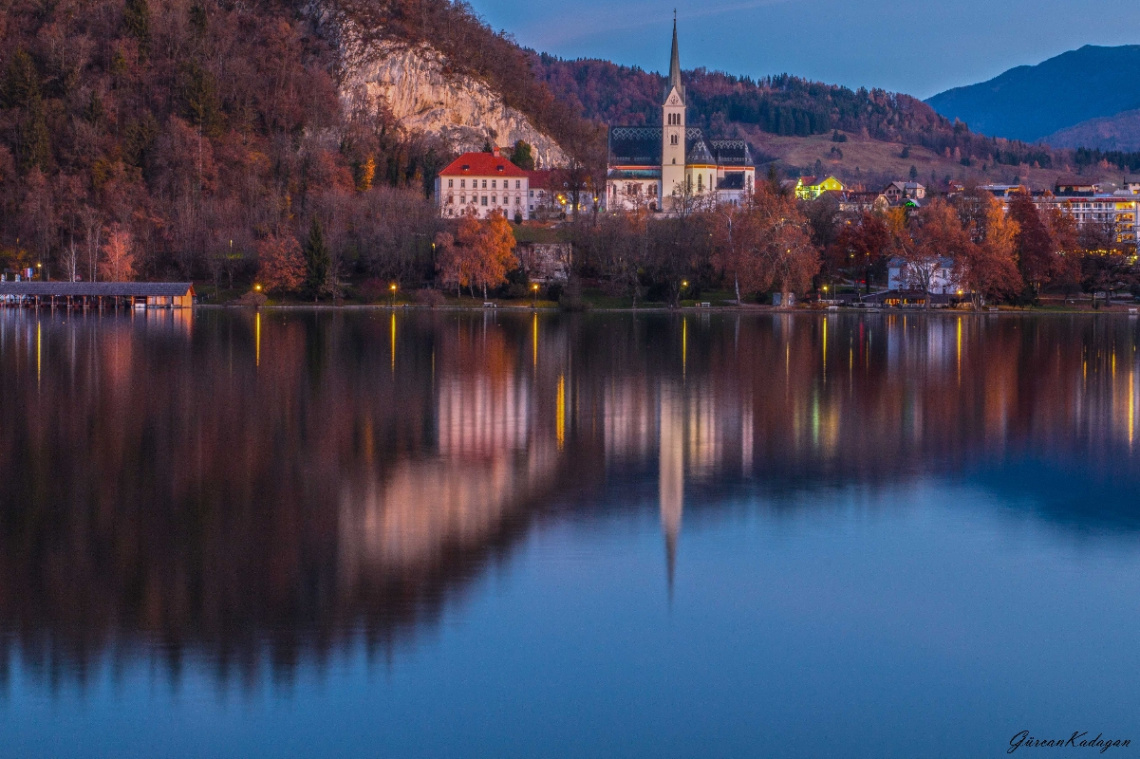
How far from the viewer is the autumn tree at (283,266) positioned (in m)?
83.6

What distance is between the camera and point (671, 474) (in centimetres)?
1973

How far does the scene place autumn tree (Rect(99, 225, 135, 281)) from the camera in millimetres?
86562

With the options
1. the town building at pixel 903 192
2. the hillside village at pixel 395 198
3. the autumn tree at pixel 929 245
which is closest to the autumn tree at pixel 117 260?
the hillside village at pixel 395 198

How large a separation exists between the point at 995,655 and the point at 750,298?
258 ft

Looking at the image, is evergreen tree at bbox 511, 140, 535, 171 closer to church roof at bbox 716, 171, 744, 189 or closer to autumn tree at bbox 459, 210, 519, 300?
church roof at bbox 716, 171, 744, 189

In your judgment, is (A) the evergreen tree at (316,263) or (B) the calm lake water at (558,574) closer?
(B) the calm lake water at (558,574)

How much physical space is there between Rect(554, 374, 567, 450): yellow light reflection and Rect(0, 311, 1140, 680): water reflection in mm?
133

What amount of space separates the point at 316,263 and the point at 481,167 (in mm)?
31464

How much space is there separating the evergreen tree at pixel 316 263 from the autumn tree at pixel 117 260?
14.8 metres

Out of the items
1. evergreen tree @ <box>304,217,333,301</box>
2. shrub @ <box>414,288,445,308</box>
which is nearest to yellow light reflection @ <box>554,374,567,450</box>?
shrub @ <box>414,288,445,308</box>

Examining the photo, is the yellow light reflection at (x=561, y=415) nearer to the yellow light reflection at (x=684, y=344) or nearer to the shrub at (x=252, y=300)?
the yellow light reflection at (x=684, y=344)

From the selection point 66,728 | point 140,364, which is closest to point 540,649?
point 66,728

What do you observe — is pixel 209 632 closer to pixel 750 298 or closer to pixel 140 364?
pixel 140 364

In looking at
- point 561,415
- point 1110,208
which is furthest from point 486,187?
point 561,415
